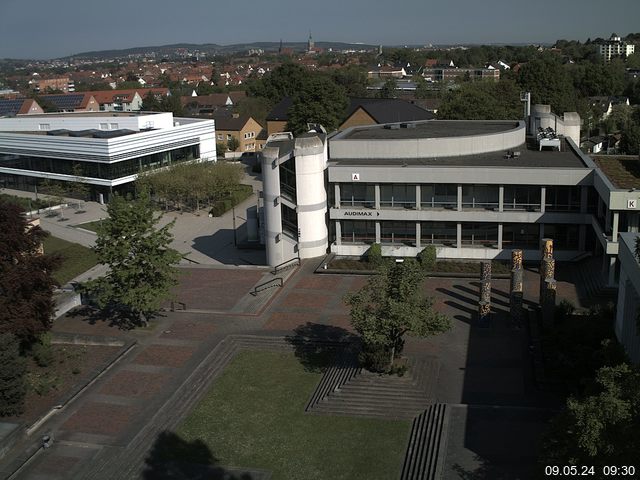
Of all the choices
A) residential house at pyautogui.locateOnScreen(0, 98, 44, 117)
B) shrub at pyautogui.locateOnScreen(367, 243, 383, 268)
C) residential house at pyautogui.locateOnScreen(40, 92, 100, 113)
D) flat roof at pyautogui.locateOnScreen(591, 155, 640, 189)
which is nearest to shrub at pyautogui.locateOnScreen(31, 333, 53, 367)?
shrub at pyautogui.locateOnScreen(367, 243, 383, 268)

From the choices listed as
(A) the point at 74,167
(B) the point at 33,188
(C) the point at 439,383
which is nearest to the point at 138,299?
(C) the point at 439,383

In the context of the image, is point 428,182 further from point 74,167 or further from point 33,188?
point 33,188

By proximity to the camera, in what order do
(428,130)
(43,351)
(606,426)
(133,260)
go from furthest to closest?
(428,130) < (133,260) < (43,351) < (606,426)

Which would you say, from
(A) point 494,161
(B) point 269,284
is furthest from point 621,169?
(B) point 269,284

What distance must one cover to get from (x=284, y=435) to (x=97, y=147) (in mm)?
47772

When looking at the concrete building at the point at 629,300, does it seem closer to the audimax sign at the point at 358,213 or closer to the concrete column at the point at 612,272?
the concrete column at the point at 612,272

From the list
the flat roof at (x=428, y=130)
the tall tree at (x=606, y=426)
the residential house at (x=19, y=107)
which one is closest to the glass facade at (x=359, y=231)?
the flat roof at (x=428, y=130)

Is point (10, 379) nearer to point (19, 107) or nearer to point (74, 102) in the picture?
point (19, 107)

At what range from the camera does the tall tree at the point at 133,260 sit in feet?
106

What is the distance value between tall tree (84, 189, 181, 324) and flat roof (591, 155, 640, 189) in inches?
911

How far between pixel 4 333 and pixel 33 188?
1990 inches

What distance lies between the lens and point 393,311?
26.2 m

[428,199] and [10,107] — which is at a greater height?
[10,107]

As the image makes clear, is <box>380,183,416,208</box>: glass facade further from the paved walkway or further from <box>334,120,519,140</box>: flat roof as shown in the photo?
the paved walkway
